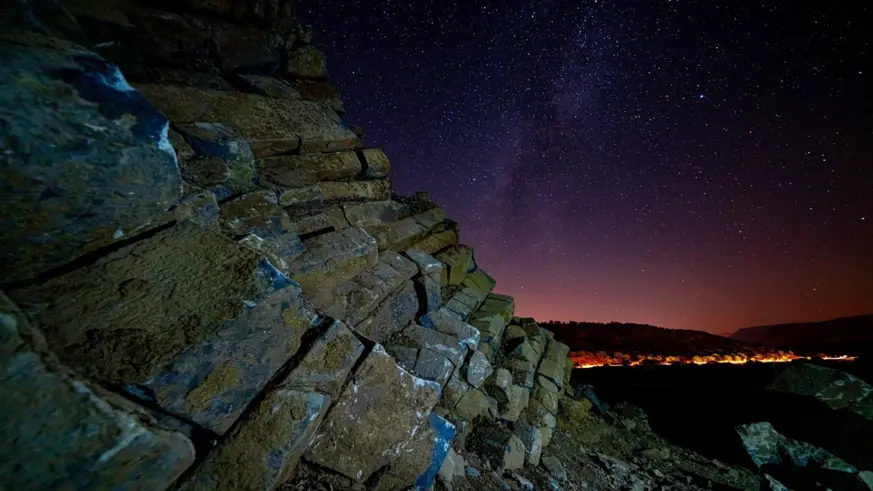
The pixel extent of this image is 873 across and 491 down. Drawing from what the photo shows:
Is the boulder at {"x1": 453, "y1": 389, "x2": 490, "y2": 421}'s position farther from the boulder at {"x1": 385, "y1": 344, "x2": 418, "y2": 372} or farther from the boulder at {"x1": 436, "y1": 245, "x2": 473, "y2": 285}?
the boulder at {"x1": 436, "y1": 245, "x2": 473, "y2": 285}

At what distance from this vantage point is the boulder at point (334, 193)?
5.02 metres

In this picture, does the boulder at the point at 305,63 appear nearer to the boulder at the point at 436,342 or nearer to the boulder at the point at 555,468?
the boulder at the point at 436,342

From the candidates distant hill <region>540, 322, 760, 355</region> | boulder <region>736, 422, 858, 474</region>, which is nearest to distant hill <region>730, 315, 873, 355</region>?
distant hill <region>540, 322, 760, 355</region>

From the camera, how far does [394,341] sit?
496cm

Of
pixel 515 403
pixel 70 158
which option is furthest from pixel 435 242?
pixel 70 158

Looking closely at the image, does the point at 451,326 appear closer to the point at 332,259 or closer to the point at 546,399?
the point at 332,259

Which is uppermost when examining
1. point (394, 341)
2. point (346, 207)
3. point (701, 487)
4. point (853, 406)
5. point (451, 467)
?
point (853, 406)

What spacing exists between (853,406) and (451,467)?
11.0m

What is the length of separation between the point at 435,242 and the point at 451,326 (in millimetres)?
2146

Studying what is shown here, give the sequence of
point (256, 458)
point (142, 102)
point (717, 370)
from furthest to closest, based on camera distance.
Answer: point (717, 370) → point (142, 102) → point (256, 458)

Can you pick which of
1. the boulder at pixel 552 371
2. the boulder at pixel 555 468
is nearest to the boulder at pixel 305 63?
the boulder at pixel 552 371

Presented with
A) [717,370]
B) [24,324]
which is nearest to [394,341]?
[24,324]

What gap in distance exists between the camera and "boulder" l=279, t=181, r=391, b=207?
502cm

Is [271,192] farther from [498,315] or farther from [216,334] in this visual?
[498,315]
